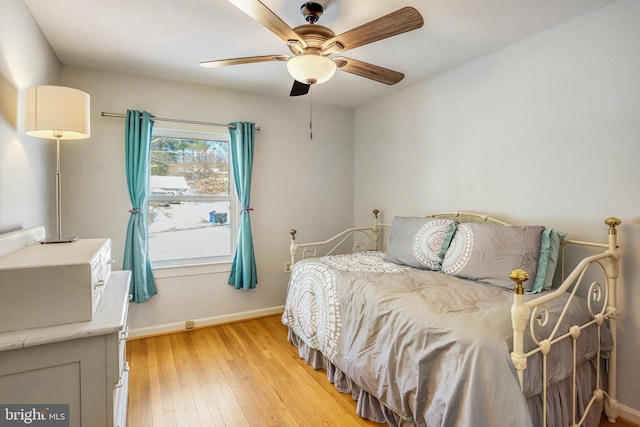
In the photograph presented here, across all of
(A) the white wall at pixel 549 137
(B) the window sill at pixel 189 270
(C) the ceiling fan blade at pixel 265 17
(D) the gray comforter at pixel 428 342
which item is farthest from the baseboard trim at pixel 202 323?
(C) the ceiling fan blade at pixel 265 17

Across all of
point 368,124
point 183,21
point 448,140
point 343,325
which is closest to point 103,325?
point 343,325

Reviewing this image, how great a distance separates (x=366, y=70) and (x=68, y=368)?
80.0 inches

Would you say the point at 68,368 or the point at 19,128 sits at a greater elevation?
the point at 19,128

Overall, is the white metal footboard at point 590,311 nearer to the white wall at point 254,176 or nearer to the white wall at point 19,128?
the white wall at point 19,128

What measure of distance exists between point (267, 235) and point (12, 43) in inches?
91.0

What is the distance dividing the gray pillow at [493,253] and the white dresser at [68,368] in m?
1.95

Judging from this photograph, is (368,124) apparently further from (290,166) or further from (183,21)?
(183,21)

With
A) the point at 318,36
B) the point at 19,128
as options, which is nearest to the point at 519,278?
the point at 318,36

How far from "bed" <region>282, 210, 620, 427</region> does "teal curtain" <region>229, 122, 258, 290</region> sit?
777mm

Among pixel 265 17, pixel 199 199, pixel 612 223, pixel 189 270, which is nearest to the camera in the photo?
pixel 265 17

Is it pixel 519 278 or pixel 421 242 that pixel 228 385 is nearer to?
pixel 421 242

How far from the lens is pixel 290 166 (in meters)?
3.48

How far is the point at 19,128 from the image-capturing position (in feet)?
5.56

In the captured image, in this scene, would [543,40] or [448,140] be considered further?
[448,140]
